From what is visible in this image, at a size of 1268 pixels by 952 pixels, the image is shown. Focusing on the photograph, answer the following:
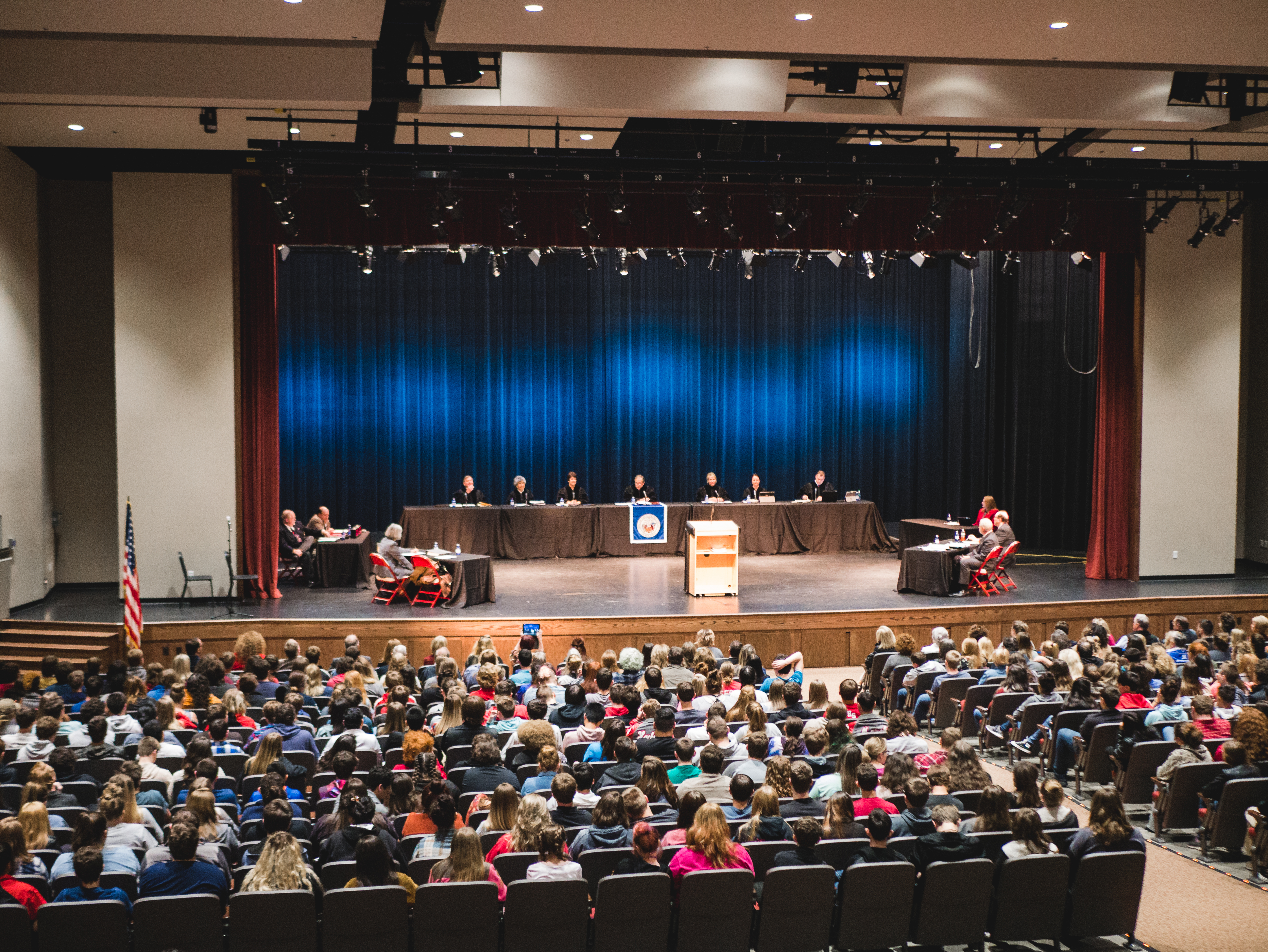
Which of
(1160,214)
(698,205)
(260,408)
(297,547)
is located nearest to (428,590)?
(297,547)

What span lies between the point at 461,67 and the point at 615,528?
27.7ft

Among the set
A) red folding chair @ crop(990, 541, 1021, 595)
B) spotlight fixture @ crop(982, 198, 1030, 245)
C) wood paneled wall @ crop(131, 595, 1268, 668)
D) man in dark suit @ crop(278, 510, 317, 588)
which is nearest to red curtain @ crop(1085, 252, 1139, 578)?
red folding chair @ crop(990, 541, 1021, 595)

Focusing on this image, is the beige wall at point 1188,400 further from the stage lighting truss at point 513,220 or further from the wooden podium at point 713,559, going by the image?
the stage lighting truss at point 513,220

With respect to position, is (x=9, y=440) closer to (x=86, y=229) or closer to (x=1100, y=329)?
(x=86, y=229)

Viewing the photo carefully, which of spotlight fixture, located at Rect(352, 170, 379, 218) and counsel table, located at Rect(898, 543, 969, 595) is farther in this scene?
counsel table, located at Rect(898, 543, 969, 595)

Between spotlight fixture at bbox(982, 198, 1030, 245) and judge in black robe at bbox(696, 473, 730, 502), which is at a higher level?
spotlight fixture at bbox(982, 198, 1030, 245)

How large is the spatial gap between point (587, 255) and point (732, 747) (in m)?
8.76

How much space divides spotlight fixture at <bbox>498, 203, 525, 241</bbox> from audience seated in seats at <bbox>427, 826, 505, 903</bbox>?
9192mm

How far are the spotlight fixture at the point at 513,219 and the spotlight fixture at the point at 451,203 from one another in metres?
0.49

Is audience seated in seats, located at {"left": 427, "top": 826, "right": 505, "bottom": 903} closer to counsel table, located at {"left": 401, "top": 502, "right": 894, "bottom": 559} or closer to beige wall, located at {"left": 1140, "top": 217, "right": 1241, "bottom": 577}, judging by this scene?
counsel table, located at {"left": 401, "top": 502, "right": 894, "bottom": 559}

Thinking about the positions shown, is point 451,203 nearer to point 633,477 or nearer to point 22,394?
point 22,394

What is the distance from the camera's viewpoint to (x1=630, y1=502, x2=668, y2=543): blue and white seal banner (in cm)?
1733

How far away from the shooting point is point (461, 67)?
10.6 meters

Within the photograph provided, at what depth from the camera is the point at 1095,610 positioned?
13453 millimetres
